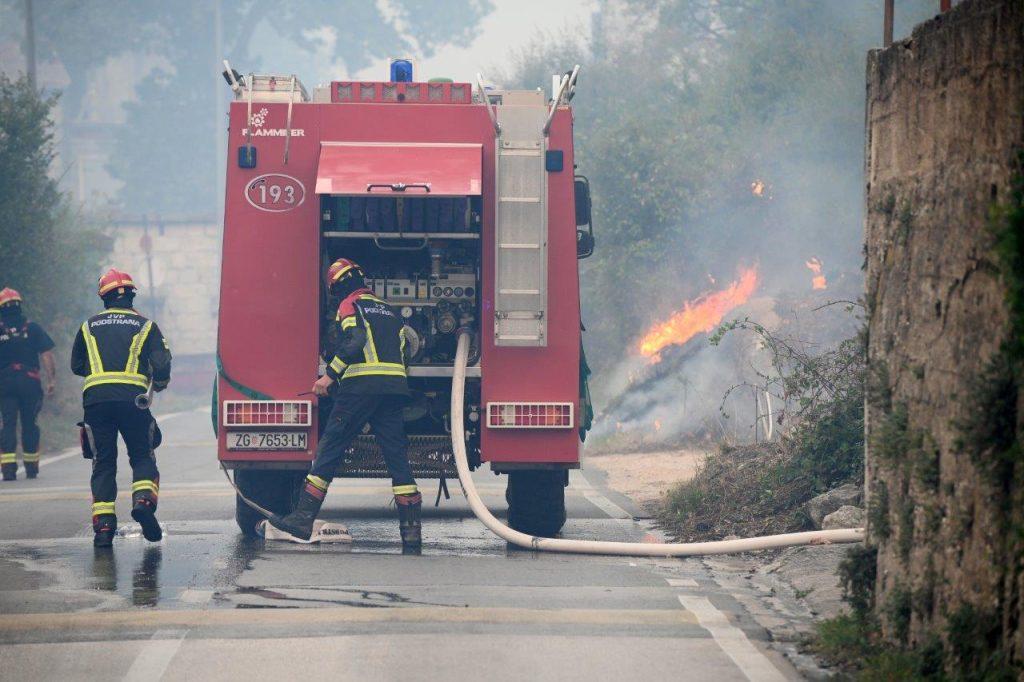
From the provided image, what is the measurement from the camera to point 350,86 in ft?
37.9

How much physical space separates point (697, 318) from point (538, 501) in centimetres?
1431

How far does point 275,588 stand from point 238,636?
145cm

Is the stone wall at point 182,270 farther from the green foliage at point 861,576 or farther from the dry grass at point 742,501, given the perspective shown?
the green foliage at point 861,576

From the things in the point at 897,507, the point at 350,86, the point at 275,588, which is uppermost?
the point at 350,86

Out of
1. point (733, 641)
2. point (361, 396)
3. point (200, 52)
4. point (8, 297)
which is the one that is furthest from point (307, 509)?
point (200, 52)

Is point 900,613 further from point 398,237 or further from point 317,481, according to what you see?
point 398,237

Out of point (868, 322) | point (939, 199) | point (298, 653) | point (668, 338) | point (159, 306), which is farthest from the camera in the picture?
point (159, 306)

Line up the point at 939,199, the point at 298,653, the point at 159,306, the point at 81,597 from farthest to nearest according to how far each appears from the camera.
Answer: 1. the point at 159,306
2. the point at 81,597
3. the point at 298,653
4. the point at 939,199

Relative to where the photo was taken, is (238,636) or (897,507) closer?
(897,507)

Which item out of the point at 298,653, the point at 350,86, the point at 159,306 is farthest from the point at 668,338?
the point at 159,306

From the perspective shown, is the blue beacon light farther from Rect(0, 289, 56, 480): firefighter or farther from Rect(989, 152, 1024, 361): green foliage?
Rect(989, 152, 1024, 361): green foliage

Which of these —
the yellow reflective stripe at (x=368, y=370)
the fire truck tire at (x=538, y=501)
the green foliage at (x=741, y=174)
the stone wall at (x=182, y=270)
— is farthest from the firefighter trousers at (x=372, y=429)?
the stone wall at (x=182, y=270)

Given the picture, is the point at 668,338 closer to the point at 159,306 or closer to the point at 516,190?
the point at 516,190

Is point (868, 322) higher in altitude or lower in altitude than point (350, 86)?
lower
